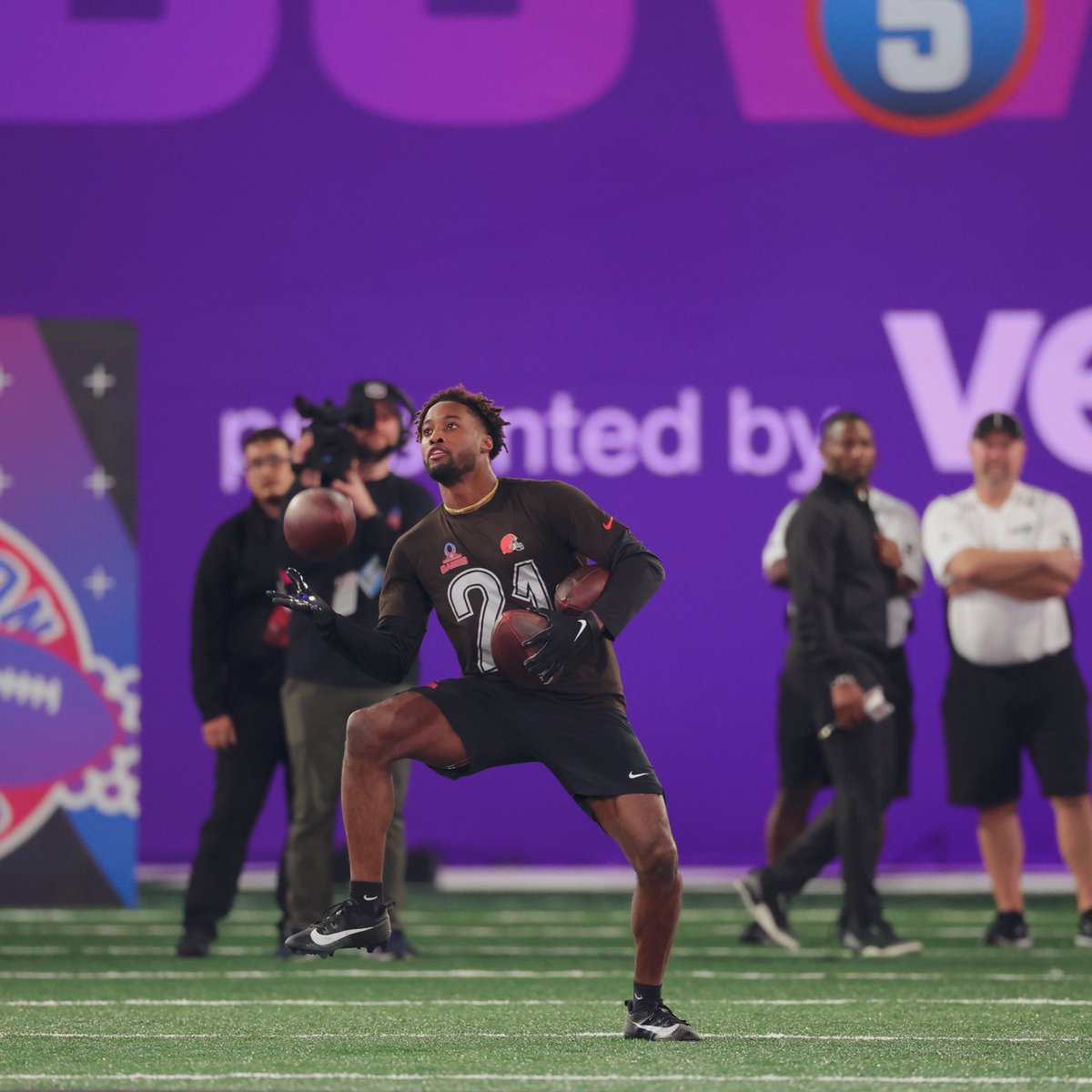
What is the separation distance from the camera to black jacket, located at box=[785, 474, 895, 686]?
7617mm

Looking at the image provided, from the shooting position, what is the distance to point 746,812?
1046 cm

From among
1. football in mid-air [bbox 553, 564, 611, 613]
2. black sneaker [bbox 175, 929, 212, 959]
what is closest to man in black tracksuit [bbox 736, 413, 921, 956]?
black sneaker [bbox 175, 929, 212, 959]

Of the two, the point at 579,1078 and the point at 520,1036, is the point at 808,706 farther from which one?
the point at 579,1078

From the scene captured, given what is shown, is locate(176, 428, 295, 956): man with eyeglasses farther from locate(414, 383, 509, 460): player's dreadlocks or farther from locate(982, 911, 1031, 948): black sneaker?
locate(982, 911, 1031, 948): black sneaker

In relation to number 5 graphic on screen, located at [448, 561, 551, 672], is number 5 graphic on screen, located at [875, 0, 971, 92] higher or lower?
higher

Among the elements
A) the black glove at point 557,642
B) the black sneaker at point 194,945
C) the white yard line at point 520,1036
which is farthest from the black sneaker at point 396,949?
the black glove at point 557,642

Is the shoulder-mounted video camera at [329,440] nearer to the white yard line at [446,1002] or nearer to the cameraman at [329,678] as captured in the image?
the cameraman at [329,678]

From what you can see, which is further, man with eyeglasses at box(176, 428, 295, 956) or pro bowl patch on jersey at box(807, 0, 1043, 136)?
pro bowl patch on jersey at box(807, 0, 1043, 136)

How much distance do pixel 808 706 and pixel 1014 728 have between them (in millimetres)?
780

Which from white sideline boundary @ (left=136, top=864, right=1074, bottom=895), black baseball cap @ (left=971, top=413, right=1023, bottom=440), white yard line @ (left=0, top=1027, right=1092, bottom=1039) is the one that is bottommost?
white sideline boundary @ (left=136, top=864, right=1074, bottom=895)

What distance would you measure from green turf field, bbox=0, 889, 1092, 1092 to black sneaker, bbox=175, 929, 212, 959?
51 mm

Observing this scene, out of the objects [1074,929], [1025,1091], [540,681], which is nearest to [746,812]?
[1074,929]

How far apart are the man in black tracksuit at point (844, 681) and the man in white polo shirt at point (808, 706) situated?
0.31ft

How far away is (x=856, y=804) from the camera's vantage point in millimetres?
7613
